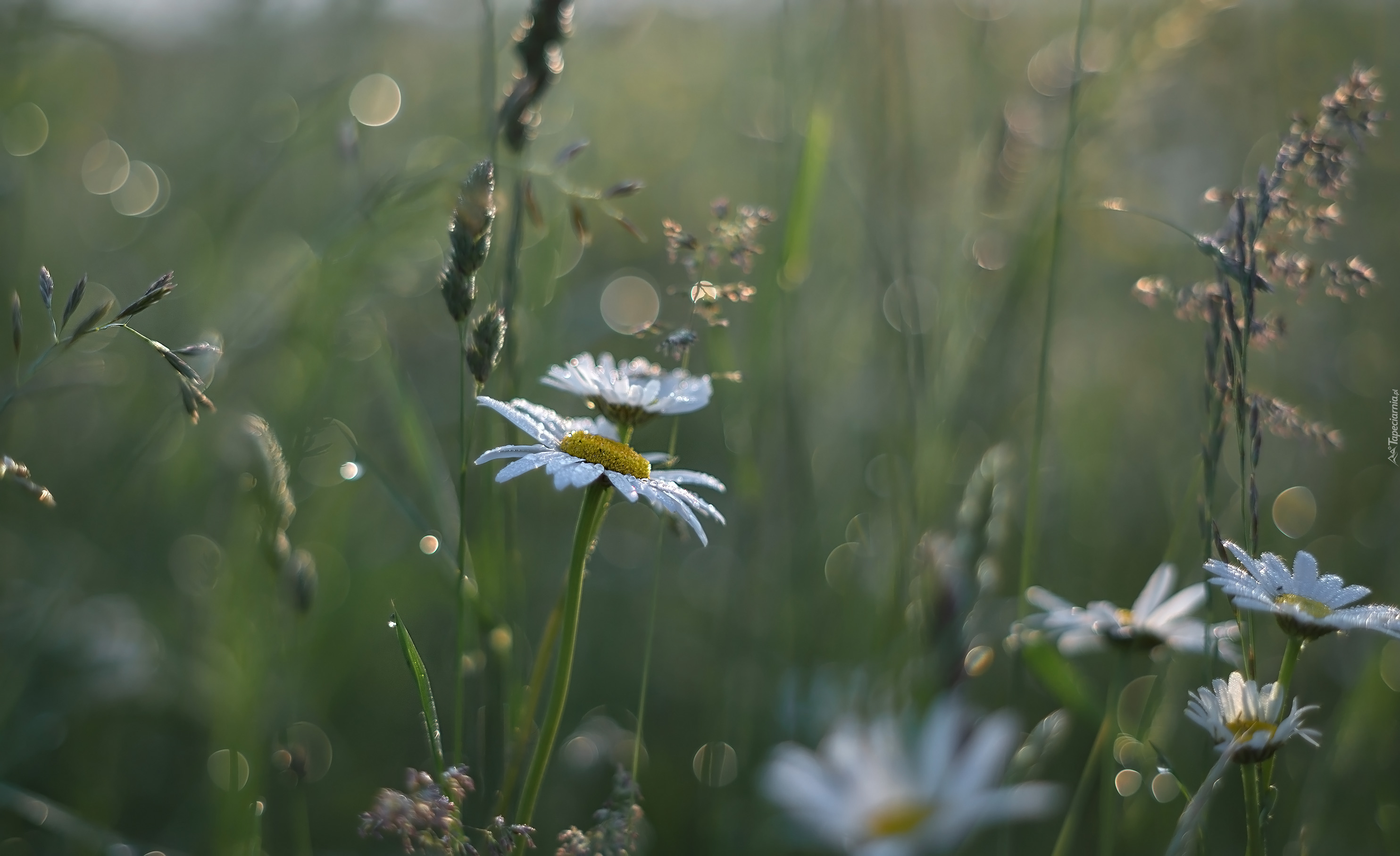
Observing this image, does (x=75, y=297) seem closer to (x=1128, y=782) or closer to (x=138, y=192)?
(x=1128, y=782)

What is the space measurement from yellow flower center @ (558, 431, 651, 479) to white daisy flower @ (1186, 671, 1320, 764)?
0.67 m

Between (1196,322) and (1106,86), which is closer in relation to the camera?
(1106,86)

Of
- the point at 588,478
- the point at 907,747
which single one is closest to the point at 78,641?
the point at 588,478

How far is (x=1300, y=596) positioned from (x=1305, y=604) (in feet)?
0.07

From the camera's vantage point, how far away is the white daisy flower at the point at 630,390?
49.1 inches

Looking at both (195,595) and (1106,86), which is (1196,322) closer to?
(1106,86)

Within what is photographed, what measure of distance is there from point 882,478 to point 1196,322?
178cm

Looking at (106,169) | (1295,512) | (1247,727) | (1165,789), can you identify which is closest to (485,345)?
(1247,727)

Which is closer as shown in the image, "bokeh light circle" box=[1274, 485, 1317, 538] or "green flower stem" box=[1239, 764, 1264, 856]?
"green flower stem" box=[1239, 764, 1264, 856]

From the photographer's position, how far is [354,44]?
2941mm

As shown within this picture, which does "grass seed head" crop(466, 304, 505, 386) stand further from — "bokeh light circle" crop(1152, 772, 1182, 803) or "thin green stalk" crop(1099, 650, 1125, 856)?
"bokeh light circle" crop(1152, 772, 1182, 803)

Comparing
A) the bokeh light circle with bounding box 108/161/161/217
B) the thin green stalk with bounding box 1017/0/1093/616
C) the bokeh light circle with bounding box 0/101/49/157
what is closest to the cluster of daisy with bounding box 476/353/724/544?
the thin green stalk with bounding box 1017/0/1093/616

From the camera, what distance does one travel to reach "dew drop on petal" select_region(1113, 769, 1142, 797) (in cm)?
178

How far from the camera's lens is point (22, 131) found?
→ 8.72ft
